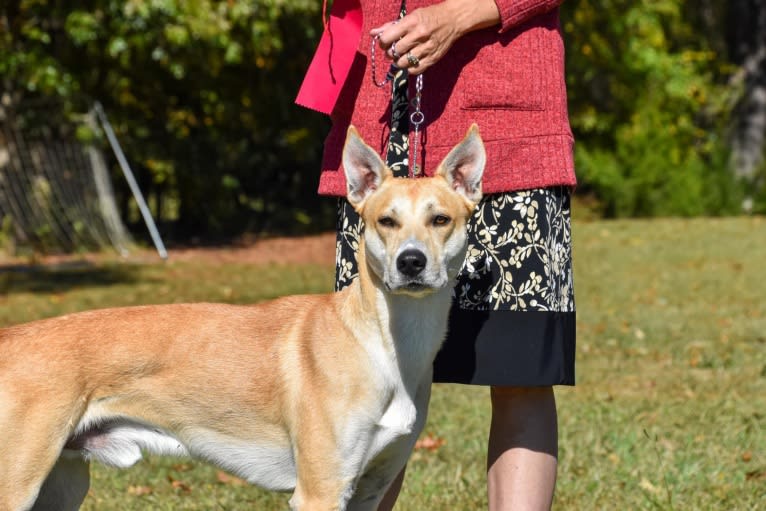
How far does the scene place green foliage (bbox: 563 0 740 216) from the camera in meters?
23.2

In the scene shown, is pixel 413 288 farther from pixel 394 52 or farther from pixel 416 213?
pixel 394 52

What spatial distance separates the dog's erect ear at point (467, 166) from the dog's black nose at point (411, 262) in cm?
36

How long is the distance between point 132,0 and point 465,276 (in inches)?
483

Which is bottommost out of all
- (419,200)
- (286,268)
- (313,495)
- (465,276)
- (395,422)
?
(286,268)

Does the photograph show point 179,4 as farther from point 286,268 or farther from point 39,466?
→ point 39,466

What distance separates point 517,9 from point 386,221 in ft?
2.69

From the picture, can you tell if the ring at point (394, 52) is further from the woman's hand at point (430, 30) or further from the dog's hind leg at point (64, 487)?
the dog's hind leg at point (64, 487)

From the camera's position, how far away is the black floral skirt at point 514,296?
3.81m

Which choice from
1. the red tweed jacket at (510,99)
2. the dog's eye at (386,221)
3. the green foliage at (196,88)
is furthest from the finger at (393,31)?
the green foliage at (196,88)

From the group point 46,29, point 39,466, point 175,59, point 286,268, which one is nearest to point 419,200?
point 39,466

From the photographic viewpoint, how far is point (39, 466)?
365cm

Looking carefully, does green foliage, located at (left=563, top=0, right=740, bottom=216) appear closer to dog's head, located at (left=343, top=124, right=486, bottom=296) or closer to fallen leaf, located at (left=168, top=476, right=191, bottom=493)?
fallen leaf, located at (left=168, top=476, right=191, bottom=493)

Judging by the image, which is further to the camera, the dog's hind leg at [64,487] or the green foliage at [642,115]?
the green foliage at [642,115]

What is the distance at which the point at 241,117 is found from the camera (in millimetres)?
20516
